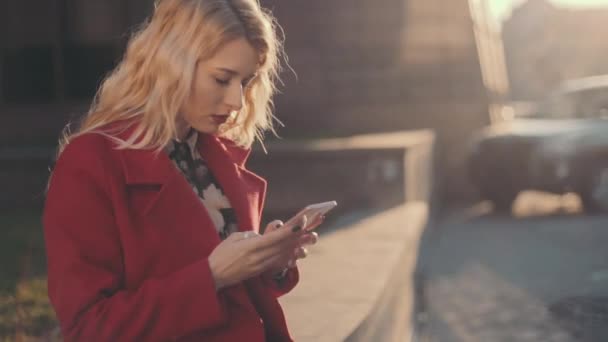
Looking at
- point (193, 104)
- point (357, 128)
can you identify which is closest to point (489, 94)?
point (357, 128)

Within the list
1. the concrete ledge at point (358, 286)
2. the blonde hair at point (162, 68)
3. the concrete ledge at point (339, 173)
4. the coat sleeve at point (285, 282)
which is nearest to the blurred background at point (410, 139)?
the concrete ledge at point (339, 173)

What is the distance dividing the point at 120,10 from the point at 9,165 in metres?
4.30

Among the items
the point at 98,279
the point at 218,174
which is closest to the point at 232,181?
the point at 218,174

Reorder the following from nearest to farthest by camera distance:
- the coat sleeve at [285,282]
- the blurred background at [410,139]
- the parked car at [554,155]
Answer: the coat sleeve at [285,282] < the blurred background at [410,139] < the parked car at [554,155]

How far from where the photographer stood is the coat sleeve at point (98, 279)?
218 centimetres

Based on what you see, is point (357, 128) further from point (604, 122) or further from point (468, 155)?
point (604, 122)

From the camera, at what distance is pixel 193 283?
229 cm

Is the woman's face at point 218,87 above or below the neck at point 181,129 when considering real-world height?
above

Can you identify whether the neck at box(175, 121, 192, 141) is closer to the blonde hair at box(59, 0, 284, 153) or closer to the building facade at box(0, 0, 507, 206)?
the blonde hair at box(59, 0, 284, 153)

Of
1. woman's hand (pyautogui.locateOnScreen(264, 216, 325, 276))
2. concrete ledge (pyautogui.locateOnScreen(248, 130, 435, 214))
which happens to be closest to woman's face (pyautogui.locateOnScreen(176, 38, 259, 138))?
woman's hand (pyautogui.locateOnScreen(264, 216, 325, 276))

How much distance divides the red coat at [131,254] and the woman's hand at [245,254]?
0.11 ft

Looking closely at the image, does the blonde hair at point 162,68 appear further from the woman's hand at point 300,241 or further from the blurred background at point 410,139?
the blurred background at point 410,139

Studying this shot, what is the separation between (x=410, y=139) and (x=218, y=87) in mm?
9086

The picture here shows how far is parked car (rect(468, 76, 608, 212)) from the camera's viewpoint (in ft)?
42.7
